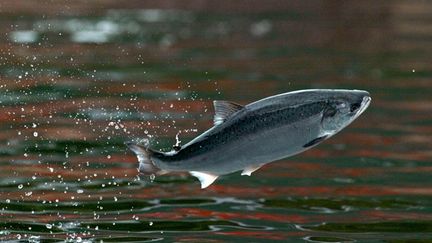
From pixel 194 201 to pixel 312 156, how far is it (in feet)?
8.26

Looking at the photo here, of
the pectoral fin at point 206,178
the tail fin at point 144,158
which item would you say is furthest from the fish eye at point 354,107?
the tail fin at point 144,158

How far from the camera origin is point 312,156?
12.5 m

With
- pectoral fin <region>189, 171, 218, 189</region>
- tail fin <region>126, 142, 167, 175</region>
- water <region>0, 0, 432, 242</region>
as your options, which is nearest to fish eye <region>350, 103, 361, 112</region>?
pectoral fin <region>189, 171, 218, 189</region>

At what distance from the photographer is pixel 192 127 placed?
1363 cm

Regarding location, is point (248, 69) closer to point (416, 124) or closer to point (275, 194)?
point (416, 124)

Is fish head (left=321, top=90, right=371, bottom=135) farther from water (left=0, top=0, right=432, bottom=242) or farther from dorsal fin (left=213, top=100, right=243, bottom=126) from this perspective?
water (left=0, top=0, right=432, bottom=242)

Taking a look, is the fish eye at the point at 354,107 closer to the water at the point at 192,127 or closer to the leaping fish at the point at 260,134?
the leaping fish at the point at 260,134

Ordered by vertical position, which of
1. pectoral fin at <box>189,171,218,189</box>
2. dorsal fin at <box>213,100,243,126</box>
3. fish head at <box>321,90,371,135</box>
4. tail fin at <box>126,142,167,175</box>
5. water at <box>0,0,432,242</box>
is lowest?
pectoral fin at <box>189,171,218,189</box>

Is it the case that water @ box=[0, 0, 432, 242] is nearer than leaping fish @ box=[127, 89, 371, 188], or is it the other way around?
leaping fish @ box=[127, 89, 371, 188]

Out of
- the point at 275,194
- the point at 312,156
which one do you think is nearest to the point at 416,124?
the point at 312,156

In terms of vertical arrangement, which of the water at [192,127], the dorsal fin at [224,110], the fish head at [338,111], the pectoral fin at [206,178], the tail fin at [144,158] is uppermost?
the water at [192,127]

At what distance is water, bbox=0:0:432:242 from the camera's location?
367 inches

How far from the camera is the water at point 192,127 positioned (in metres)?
9.32

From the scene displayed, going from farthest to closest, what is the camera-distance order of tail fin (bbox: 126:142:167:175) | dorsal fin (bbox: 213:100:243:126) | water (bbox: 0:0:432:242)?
water (bbox: 0:0:432:242) < dorsal fin (bbox: 213:100:243:126) < tail fin (bbox: 126:142:167:175)
